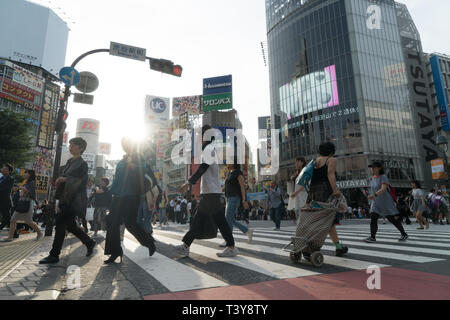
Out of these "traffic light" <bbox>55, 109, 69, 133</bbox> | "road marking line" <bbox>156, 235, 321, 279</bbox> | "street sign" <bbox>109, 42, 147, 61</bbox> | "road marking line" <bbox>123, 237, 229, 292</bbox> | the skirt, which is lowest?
"road marking line" <bbox>123, 237, 229, 292</bbox>

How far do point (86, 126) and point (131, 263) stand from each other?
83658 mm

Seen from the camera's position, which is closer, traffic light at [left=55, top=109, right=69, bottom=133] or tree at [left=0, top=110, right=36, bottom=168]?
traffic light at [left=55, top=109, right=69, bottom=133]

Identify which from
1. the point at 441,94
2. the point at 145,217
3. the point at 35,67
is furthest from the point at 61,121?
the point at 35,67

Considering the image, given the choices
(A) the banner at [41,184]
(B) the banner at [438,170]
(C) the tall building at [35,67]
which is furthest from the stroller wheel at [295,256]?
(A) the banner at [41,184]

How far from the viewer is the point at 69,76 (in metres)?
7.90

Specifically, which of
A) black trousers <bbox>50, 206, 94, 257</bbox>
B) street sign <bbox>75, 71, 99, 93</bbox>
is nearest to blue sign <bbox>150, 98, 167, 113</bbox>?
street sign <bbox>75, 71, 99, 93</bbox>

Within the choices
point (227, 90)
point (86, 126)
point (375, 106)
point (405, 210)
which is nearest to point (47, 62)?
point (86, 126)

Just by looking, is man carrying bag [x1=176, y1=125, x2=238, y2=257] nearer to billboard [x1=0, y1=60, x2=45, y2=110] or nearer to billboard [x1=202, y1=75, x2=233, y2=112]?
billboard [x1=202, y1=75, x2=233, y2=112]

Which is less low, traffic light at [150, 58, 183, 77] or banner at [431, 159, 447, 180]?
traffic light at [150, 58, 183, 77]

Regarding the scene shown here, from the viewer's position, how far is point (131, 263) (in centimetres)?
→ 355

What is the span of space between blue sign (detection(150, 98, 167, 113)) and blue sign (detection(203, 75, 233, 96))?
30.2 m

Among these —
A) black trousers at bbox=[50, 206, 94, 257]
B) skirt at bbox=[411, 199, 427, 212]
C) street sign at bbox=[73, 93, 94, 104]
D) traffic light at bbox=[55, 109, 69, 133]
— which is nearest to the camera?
black trousers at bbox=[50, 206, 94, 257]

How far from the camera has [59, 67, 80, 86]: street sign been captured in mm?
7781

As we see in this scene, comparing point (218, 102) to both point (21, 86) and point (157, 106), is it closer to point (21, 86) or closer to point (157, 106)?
point (157, 106)
